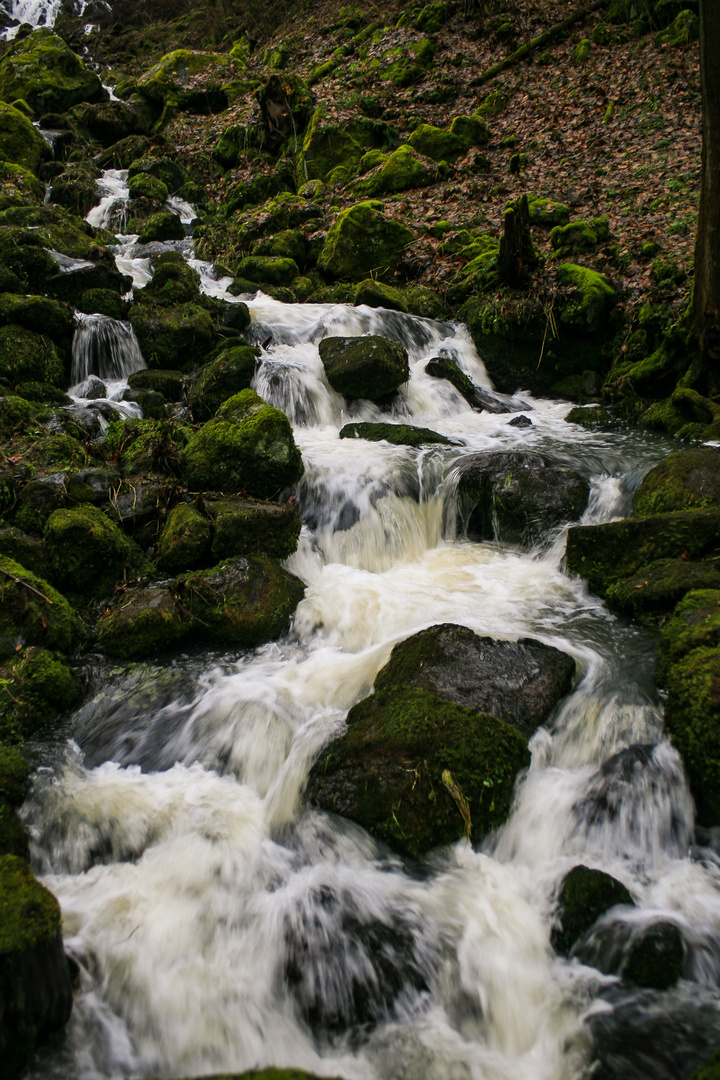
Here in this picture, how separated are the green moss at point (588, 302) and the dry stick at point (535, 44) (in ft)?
36.1

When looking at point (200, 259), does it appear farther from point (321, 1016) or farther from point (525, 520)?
point (321, 1016)

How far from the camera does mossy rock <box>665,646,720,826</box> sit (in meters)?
3.46

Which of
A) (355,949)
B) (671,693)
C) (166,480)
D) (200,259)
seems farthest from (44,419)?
(200,259)

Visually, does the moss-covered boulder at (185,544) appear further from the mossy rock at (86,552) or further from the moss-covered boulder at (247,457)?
the moss-covered boulder at (247,457)

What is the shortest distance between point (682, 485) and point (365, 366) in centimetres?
520

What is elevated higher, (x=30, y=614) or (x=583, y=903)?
(x=30, y=614)

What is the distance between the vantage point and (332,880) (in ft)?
10.9

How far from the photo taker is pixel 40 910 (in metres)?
2.42

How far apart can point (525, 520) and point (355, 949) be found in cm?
508

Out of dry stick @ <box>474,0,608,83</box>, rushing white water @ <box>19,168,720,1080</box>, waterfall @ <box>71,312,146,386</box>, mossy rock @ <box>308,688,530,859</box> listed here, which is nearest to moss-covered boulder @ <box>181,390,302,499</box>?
rushing white water @ <box>19,168,720,1080</box>

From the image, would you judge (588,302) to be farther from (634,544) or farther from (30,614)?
(30,614)

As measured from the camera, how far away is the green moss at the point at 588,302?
399 inches

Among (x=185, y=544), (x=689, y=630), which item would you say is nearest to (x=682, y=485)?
(x=689, y=630)

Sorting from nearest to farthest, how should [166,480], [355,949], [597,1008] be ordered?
[597,1008] < [355,949] < [166,480]
